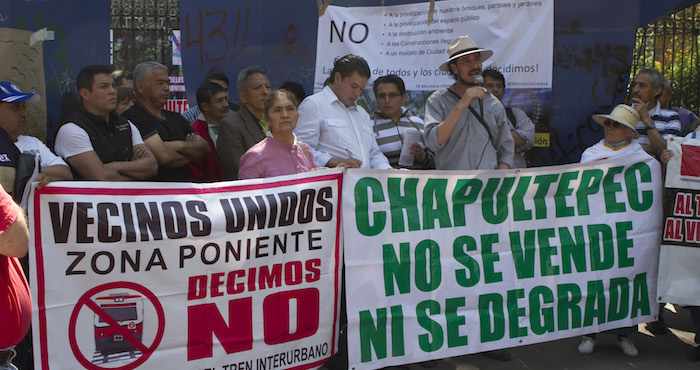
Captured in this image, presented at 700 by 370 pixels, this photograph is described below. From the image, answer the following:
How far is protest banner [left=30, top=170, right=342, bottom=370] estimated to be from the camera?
3.60m

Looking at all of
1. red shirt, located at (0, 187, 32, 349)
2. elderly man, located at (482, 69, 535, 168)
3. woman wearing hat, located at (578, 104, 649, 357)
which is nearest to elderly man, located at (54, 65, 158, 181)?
red shirt, located at (0, 187, 32, 349)

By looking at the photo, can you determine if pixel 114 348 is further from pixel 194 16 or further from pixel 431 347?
pixel 194 16

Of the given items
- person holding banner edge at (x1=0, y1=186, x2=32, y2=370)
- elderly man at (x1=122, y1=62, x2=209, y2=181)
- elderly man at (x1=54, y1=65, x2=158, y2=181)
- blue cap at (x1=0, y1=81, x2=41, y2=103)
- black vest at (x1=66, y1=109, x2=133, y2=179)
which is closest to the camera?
person holding banner edge at (x1=0, y1=186, x2=32, y2=370)

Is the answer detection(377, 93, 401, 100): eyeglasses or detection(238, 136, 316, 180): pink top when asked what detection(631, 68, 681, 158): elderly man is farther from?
detection(238, 136, 316, 180): pink top

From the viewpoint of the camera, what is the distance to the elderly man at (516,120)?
235 inches

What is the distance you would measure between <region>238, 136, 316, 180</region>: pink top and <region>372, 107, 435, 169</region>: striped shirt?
1.27m

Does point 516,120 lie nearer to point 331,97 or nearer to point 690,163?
point 690,163

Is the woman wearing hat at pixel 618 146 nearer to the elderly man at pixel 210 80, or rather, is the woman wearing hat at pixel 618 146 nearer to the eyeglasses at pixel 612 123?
the eyeglasses at pixel 612 123

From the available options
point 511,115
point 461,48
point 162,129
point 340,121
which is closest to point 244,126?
point 162,129

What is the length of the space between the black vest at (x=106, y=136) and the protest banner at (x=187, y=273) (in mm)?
772

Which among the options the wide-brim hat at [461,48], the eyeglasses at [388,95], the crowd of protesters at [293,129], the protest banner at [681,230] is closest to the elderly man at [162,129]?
the crowd of protesters at [293,129]

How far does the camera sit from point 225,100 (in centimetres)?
595

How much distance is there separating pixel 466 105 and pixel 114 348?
265cm

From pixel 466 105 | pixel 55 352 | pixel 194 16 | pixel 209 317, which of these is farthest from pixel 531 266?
pixel 194 16
